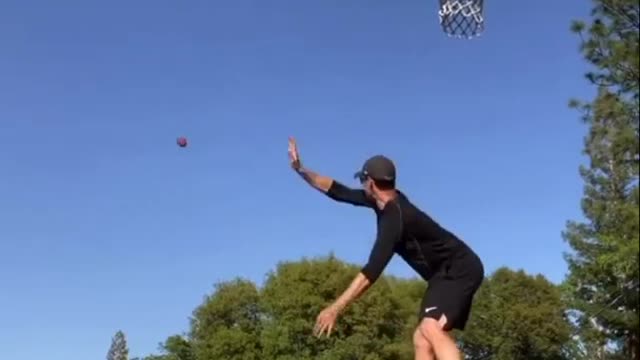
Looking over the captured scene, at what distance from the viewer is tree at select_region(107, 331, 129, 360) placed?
118750 mm

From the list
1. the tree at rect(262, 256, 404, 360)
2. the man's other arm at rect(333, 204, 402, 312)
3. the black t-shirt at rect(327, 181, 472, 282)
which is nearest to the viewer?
the man's other arm at rect(333, 204, 402, 312)

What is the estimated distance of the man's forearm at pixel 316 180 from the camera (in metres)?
8.88

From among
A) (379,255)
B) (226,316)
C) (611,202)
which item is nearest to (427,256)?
(379,255)

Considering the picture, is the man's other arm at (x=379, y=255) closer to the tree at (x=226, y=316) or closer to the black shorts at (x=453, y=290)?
the black shorts at (x=453, y=290)

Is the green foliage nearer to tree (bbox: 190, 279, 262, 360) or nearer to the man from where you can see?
tree (bbox: 190, 279, 262, 360)

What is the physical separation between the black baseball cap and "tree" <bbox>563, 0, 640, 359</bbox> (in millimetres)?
19056

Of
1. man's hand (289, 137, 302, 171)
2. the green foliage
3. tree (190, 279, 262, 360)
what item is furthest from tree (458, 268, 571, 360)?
→ man's hand (289, 137, 302, 171)

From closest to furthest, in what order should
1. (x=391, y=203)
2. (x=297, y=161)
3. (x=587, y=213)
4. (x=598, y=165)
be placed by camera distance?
(x=391, y=203), (x=297, y=161), (x=598, y=165), (x=587, y=213)

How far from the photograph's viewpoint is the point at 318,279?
63.2m

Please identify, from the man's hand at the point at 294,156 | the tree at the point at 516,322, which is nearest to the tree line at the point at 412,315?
the tree at the point at 516,322

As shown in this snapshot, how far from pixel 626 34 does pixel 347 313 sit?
3624cm

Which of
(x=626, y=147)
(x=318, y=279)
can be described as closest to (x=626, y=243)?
(x=626, y=147)

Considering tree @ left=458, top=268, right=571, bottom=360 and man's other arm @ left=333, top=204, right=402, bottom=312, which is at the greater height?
tree @ left=458, top=268, right=571, bottom=360

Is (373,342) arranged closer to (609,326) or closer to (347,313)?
(347,313)
